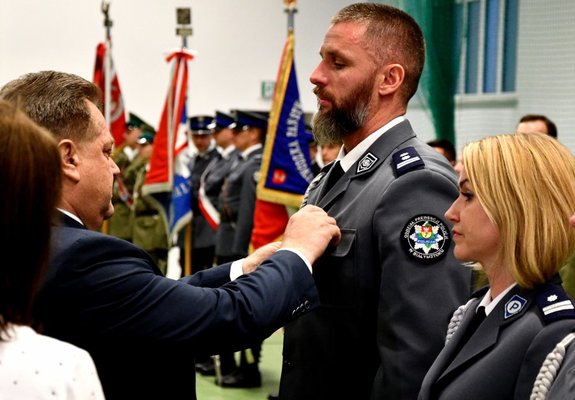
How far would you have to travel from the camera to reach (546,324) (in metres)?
1.62

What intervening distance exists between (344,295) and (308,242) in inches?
8.3

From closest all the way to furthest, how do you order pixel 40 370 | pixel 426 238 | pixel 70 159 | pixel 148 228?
pixel 40 370, pixel 70 159, pixel 426 238, pixel 148 228

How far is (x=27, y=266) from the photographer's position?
3.58 ft

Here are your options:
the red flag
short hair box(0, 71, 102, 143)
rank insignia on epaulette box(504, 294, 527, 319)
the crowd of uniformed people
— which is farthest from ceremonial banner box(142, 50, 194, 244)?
rank insignia on epaulette box(504, 294, 527, 319)

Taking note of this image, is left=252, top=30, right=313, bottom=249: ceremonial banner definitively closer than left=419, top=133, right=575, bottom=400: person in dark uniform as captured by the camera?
No

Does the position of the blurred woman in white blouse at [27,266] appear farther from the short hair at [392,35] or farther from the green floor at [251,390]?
the green floor at [251,390]

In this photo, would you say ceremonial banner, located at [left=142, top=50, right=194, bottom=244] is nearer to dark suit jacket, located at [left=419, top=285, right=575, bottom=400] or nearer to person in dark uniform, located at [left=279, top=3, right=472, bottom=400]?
person in dark uniform, located at [left=279, top=3, right=472, bottom=400]

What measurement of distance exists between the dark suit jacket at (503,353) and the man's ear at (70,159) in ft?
2.44

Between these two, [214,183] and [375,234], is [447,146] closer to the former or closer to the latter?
[375,234]

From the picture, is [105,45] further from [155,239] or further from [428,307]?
[428,307]

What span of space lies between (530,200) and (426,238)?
0.29 meters

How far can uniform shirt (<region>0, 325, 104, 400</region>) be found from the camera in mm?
1058

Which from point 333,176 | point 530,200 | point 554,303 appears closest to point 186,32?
point 333,176

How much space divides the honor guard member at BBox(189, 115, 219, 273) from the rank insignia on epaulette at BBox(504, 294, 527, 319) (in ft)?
19.2
